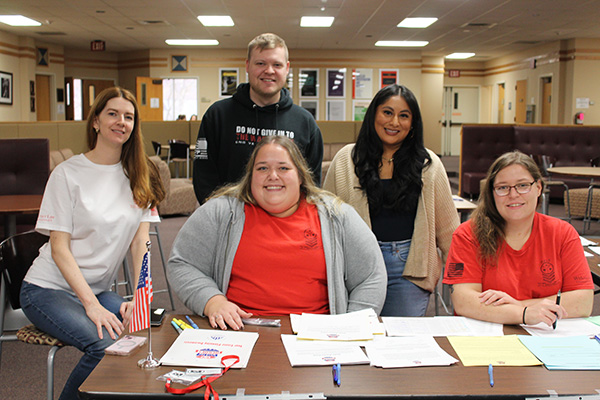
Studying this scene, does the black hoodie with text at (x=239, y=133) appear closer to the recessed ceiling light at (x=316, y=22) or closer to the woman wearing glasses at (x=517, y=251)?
the woman wearing glasses at (x=517, y=251)

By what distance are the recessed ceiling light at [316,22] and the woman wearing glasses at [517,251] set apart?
30.2 ft

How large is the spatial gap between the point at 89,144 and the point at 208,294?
3.33 ft

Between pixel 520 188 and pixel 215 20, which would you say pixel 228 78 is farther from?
pixel 520 188

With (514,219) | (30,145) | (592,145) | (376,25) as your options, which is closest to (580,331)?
(514,219)

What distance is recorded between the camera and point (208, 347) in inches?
61.8

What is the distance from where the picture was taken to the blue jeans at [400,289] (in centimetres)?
233

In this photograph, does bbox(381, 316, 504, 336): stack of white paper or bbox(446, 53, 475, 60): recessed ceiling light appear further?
bbox(446, 53, 475, 60): recessed ceiling light

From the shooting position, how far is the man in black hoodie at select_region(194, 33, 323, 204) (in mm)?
2781

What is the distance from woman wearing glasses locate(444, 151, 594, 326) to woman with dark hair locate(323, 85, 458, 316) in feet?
0.86

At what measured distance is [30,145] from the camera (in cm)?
516

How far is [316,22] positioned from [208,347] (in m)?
10.3

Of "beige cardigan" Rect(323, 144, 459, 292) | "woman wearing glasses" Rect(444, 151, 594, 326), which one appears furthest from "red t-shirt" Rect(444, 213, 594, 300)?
"beige cardigan" Rect(323, 144, 459, 292)

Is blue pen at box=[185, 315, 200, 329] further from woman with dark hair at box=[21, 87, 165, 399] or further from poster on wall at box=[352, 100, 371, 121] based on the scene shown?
poster on wall at box=[352, 100, 371, 121]

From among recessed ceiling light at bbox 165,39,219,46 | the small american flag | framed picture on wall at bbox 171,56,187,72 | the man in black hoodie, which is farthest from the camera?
framed picture on wall at bbox 171,56,187,72
